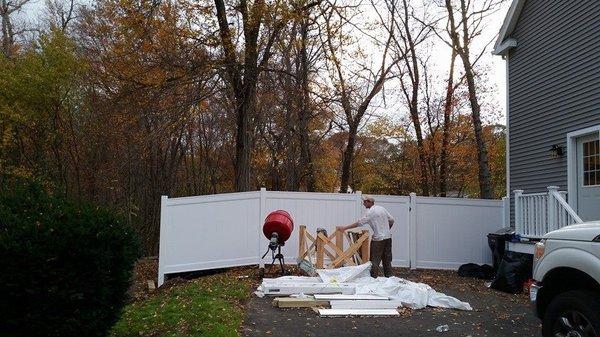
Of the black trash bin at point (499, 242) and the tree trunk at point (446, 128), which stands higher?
the tree trunk at point (446, 128)

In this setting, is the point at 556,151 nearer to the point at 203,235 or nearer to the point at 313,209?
the point at 313,209

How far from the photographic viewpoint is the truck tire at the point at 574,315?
4.79m

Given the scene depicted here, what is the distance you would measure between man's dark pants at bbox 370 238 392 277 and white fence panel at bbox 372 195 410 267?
199cm

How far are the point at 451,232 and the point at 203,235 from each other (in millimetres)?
5731

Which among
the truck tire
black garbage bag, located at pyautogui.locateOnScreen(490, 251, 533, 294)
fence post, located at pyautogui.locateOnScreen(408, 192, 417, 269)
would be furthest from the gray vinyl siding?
the truck tire

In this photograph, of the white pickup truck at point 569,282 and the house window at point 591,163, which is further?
the house window at point 591,163

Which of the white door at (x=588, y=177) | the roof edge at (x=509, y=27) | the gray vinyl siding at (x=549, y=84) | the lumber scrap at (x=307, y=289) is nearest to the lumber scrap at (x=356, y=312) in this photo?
the lumber scrap at (x=307, y=289)

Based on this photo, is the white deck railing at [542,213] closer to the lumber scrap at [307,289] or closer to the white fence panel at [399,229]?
the white fence panel at [399,229]

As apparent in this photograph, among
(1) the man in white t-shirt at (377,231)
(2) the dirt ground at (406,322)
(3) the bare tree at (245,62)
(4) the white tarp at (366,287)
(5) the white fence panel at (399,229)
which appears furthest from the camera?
(3) the bare tree at (245,62)

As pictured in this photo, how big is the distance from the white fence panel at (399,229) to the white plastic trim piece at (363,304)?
15.3 ft

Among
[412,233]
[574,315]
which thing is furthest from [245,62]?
[574,315]

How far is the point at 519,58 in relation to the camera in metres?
13.7

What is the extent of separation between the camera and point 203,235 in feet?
38.4

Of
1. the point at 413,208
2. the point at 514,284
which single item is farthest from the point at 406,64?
the point at 514,284
